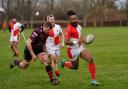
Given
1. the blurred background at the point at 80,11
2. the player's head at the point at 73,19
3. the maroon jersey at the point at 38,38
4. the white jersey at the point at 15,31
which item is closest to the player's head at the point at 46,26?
the maroon jersey at the point at 38,38

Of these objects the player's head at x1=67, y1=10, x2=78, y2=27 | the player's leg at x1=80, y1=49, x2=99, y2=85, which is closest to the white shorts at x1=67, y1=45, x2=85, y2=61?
the player's leg at x1=80, y1=49, x2=99, y2=85

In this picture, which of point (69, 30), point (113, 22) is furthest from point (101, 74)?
point (113, 22)

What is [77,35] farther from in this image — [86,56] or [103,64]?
[103,64]

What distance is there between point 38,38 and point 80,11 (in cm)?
9684

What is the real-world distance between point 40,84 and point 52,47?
75.4 inches

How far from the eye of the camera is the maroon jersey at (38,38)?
477 inches

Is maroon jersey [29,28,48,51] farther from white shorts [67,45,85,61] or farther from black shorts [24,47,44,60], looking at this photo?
white shorts [67,45,85,61]

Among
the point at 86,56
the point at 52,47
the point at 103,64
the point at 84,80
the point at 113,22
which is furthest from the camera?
the point at 113,22

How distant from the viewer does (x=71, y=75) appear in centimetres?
1424

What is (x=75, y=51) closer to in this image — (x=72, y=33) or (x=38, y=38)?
(x=72, y=33)

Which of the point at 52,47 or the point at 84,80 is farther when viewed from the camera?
the point at 52,47

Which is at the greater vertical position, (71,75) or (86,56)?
(86,56)

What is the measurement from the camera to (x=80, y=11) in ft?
356

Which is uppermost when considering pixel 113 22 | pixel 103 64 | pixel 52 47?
pixel 52 47
